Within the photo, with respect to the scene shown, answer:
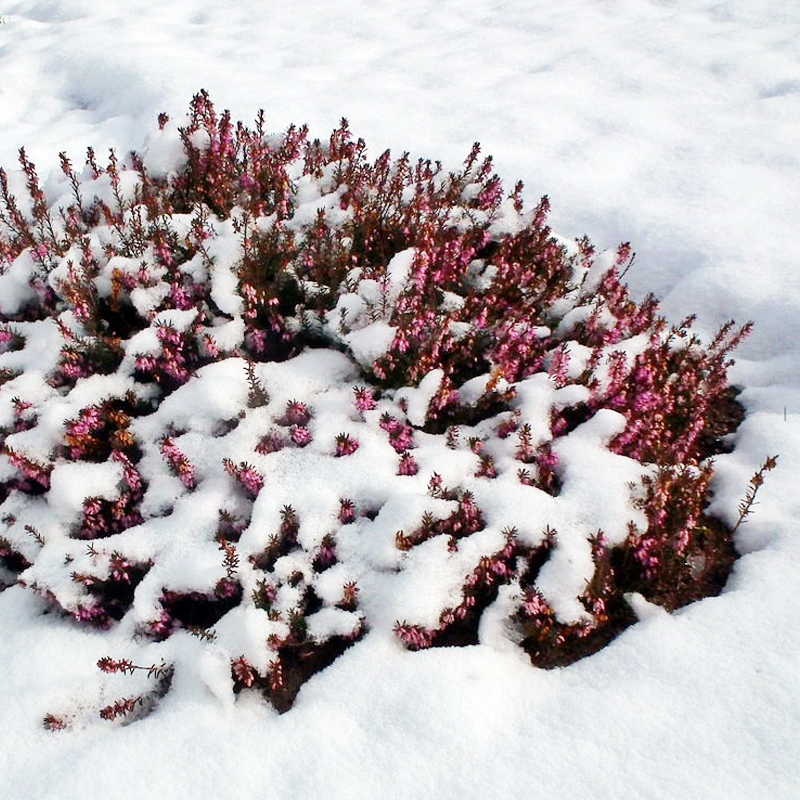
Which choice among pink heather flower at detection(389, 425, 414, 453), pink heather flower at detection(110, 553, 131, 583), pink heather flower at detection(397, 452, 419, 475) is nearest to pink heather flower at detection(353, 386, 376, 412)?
pink heather flower at detection(389, 425, 414, 453)

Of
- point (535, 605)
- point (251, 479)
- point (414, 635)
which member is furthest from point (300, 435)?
point (535, 605)

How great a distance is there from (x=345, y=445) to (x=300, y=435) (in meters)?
0.22

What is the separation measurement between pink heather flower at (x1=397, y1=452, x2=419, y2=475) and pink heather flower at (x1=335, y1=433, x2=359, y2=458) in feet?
0.74

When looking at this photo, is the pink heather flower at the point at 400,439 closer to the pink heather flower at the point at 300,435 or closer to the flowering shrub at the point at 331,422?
the flowering shrub at the point at 331,422

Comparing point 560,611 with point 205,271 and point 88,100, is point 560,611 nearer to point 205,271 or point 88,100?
point 205,271

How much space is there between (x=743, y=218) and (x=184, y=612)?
4422 mm

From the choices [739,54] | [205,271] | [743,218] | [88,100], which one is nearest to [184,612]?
[205,271]

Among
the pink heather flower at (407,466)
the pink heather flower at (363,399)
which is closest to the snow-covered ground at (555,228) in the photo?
the pink heather flower at (407,466)

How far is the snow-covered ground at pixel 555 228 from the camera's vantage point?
6.31 ft

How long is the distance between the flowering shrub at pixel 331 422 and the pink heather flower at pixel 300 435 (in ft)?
0.08

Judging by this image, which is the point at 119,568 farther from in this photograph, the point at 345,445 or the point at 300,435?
the point at 345,445

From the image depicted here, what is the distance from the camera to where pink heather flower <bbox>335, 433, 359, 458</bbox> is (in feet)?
8.84

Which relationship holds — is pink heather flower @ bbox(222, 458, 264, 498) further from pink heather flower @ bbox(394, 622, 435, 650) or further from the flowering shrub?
pink heather flower @ bbox(394, 622, 435, 650)

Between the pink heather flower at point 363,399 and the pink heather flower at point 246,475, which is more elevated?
the pink heather flower at point 363,399
